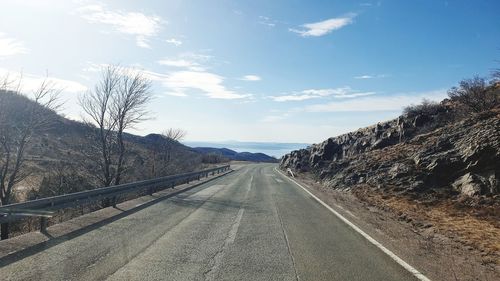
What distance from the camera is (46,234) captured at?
949 centimetres

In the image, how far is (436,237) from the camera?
11094 millimetres

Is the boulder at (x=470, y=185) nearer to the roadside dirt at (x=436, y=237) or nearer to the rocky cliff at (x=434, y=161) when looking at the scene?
the rocky cliff at (x=434, y=161)

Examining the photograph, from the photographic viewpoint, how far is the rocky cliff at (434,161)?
1738cm

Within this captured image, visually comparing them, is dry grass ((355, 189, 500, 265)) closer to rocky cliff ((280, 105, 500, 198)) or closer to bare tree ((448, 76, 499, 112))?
rocky cliff ((280, 105, 500, 198))

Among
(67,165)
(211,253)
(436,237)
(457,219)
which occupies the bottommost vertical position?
(211,253)

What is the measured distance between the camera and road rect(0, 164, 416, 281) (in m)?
6.47

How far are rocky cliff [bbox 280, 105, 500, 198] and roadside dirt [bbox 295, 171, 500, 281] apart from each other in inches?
85.0

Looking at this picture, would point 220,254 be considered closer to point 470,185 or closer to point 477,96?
point 470,185

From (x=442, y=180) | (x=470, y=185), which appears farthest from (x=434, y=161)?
(x=470, y=185)

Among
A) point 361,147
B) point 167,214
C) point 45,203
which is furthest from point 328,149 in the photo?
point 45,203

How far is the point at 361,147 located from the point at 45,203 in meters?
32.9

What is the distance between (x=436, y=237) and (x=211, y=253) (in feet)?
21.2

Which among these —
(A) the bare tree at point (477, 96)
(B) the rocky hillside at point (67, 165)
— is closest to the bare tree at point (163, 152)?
(B) the rocky hillside at point (67, 165)

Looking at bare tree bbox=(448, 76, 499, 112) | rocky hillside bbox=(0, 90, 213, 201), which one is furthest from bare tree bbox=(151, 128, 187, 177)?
bare tree bbox=(448, 76, 499, 112)
